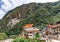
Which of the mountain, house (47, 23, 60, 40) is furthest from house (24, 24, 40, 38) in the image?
house (47, 23, 60, 40)

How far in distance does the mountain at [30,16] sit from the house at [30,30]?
0.09 metres

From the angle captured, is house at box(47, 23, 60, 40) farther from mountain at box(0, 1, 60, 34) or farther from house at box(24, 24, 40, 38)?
house at box(24, 24, 40, 38)

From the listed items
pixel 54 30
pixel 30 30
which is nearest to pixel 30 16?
pixel 30 30

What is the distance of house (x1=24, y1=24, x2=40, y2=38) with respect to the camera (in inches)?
298

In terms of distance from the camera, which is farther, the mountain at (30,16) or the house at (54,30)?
the mountain at (30,16)

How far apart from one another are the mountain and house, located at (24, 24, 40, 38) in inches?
3.6

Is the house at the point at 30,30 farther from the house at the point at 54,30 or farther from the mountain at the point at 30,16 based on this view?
the house at the point at 54,30

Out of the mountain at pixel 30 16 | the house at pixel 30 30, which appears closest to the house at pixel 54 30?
the mountain at pixel 30 16

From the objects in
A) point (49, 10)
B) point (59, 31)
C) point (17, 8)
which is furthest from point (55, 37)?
point (17, 8)

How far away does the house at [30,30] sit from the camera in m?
7.57

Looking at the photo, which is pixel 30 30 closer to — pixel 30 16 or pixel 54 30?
pixel 30 16

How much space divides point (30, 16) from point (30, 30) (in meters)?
0.40

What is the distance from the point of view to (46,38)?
748 centimetres

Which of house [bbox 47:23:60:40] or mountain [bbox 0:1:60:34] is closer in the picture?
house [bbox 47:23:60:40]
